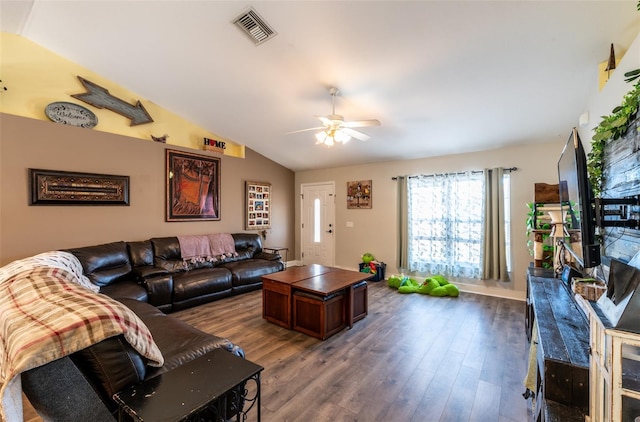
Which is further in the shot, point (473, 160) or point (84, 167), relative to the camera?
point (473, 160)

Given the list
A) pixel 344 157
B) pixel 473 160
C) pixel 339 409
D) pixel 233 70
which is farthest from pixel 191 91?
pixel 473 160

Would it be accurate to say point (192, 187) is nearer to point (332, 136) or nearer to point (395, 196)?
point (332, 136)

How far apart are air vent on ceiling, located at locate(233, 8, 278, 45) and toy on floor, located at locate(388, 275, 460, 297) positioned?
3.98 metres

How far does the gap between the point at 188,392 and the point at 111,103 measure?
4.46 m

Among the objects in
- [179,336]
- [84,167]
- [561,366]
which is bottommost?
[179,336]

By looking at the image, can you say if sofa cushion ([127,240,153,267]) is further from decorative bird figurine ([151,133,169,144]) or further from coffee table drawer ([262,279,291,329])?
coffee table drawer ([262,279,291,329])

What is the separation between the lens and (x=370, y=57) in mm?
2635

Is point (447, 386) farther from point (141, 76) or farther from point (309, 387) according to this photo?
point (141, 76)

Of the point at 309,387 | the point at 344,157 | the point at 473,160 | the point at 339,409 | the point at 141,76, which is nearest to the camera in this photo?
the point at 339,409

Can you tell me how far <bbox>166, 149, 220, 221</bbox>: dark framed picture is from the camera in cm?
465

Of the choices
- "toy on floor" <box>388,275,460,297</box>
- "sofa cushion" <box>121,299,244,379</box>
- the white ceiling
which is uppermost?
the white ceiling

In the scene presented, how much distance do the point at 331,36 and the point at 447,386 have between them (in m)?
3.09

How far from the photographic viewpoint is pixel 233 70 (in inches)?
128

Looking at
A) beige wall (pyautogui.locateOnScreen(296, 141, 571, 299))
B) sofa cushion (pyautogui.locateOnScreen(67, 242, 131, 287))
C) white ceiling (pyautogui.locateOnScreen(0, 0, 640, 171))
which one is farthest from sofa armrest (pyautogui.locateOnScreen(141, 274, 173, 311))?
beige wall (pyautogui.locateOnScreen(296, 141, 571, 299))
